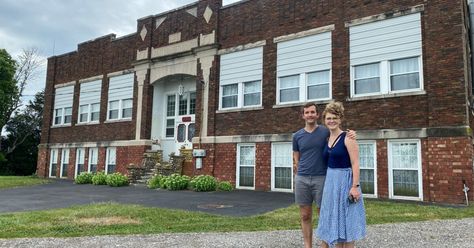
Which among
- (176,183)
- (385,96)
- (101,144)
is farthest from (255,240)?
(101,144)

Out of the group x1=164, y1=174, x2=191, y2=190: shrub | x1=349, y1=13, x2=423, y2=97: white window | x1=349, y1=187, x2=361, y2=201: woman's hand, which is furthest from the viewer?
x1=164, y1=174, x2=191, y2=190: shrub

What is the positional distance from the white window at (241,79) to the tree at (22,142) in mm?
27723

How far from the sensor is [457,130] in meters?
11.1

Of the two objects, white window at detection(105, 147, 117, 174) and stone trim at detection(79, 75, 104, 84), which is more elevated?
stone trim at detection(79, 75, 104, 84)

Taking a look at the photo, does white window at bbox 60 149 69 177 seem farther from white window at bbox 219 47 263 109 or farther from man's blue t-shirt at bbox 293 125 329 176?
man's blue t-shirt at bbox 293 125 329 176

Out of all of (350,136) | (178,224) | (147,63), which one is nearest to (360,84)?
(178,224)

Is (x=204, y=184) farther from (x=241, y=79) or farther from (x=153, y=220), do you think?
(x=153, y=220)

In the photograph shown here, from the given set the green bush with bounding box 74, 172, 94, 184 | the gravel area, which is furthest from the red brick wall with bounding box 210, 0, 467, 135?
the green bush with bounding box 74, 172, 94, 184

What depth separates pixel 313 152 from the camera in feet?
15.8

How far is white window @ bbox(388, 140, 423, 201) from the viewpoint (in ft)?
38.6

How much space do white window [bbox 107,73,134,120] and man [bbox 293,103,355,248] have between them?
54.7 ft

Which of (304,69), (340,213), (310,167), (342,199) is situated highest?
(304,69)

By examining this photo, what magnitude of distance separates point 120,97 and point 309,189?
58.2 feet

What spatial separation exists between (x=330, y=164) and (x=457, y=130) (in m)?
8.45
